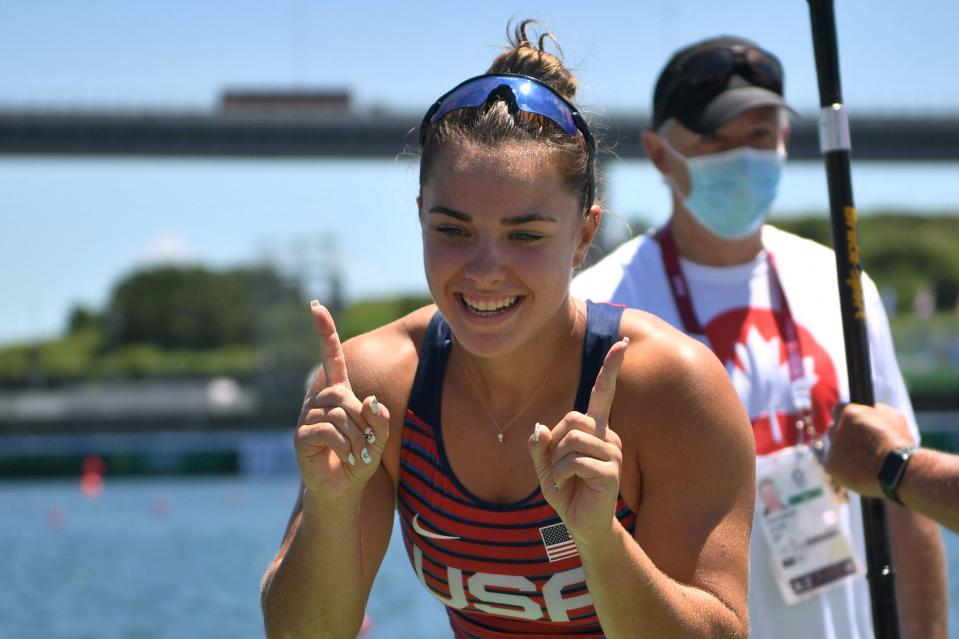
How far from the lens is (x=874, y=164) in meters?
60.8

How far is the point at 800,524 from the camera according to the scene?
10.8 feet

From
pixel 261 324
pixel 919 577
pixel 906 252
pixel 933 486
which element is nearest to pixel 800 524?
pixel 919 577

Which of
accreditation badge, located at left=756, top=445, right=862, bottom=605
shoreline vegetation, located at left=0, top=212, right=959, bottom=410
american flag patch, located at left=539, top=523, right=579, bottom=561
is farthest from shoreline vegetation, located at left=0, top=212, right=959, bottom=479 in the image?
american flag patch, located at left=539, top=523, right=579, bottom=561

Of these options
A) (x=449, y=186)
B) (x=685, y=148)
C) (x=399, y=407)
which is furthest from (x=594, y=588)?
(x=685, y=148)

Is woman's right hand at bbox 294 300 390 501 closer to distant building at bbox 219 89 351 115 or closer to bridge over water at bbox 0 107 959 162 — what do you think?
bridge over water at bbox 0 107 959 162

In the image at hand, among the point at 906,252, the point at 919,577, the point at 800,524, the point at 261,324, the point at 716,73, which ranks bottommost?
the point at 261,324

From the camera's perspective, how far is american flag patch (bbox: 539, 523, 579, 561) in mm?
2365

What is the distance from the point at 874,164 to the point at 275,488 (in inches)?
1644

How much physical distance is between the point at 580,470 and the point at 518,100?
75cm

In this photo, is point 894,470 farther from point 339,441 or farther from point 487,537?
point 339,441

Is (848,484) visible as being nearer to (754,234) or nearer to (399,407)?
(754,234)

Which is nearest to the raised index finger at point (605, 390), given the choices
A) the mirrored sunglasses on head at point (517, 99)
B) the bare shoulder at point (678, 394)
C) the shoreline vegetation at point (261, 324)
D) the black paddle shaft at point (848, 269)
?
the bare shoulder at point (678, 394)

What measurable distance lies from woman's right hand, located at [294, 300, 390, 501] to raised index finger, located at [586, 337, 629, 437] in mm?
389

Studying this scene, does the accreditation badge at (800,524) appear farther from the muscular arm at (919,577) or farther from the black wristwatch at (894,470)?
the black wristwatch at (894,470)
